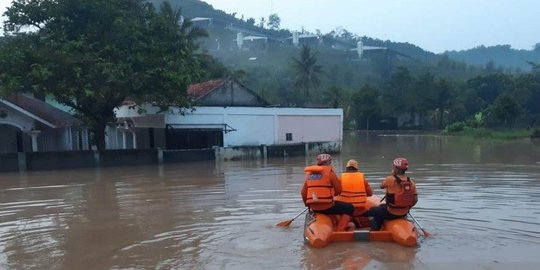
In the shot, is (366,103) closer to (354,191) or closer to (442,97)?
(442,97)

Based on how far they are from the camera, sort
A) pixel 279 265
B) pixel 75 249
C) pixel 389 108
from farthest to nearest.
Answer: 1. pixel 389 108
2. pixel 75 249
3. pixel 279 265

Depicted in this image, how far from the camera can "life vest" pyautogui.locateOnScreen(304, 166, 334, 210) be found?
8.73 metres

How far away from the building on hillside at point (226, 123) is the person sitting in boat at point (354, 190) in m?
18.9

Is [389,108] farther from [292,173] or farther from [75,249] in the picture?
[75,249]

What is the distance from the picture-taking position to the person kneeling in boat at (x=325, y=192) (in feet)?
28.7

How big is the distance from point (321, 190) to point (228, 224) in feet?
8.09

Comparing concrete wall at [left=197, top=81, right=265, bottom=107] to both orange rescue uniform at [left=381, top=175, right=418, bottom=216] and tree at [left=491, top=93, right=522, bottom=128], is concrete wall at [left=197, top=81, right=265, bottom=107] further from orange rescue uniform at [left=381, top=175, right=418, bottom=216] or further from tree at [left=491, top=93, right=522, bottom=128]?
tree at [left=491, top=93, right=522, bottom=128]

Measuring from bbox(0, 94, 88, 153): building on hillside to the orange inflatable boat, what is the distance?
18.6m

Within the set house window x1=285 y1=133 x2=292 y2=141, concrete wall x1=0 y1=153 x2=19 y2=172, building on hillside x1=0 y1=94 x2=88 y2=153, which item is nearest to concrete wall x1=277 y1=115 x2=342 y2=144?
house window x1=285 y1=133 x2=292 y2=141

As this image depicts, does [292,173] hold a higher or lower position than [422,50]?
lower

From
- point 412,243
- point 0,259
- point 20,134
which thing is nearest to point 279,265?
point 412,243

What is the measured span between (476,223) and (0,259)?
8388mm

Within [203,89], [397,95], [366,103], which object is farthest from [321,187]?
[397,95]

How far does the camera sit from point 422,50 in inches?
5812
